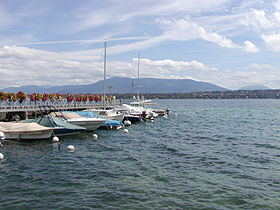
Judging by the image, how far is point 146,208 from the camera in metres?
11.0

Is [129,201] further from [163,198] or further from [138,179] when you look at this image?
[138,179]

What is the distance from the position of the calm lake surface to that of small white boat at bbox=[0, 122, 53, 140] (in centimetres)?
74

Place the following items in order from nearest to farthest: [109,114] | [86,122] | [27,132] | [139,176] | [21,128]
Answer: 1. [139,176]
2. [27,132]
3. [21,128]
4. [86,122]
5. [109,114]

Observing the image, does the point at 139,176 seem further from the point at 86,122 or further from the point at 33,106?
the point at 33,106

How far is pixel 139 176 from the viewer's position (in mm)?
14836

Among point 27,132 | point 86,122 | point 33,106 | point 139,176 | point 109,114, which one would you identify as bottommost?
point 139,176

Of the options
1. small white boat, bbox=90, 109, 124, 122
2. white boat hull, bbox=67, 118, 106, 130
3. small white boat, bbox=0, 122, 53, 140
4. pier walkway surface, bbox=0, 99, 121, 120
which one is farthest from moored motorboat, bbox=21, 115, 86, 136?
small white boat, bbox=90, 109, 124, 122

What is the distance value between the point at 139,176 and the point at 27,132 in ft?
42.9

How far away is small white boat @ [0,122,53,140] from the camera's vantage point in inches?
949

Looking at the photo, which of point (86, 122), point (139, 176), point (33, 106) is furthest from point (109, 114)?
point (139, 176)

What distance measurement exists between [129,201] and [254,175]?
7.45 meters

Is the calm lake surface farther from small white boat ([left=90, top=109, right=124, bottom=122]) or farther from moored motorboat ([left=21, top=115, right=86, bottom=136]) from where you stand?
small white boat ([left=90, top=109, right=124, bottom=122])

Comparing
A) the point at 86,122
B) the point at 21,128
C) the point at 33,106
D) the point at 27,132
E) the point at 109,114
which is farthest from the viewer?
the point at 33,106

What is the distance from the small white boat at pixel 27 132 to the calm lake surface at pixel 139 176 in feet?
2.42
